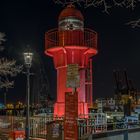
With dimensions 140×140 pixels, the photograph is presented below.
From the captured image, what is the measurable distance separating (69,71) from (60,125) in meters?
4.43

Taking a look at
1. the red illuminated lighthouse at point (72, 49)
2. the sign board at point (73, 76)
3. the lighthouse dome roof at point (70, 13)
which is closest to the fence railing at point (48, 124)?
the red illuminated lighthouse at point (72, 49)

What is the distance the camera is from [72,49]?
74.2 ft

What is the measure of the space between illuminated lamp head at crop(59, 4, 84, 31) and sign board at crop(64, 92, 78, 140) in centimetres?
902

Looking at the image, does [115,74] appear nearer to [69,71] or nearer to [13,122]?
[13,122]

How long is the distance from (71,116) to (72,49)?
9.62 m

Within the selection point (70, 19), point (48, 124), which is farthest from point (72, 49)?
point (48, 124)

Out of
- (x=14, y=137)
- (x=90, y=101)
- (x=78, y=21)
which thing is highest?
(x=78, y=21)

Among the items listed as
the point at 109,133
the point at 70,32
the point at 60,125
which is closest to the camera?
the point at 109,133

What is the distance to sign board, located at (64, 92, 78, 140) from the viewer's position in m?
13.3

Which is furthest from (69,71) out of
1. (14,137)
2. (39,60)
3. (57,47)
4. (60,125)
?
(39,60)

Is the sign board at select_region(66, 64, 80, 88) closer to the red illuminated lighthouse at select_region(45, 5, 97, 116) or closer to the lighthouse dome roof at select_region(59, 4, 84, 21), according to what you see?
the red illuminated lighthouse at select_region(45, 5, 97, 116)

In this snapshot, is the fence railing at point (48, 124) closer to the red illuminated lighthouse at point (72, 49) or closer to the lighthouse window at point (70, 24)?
the red illuminated lighthouse at point (72, 49)

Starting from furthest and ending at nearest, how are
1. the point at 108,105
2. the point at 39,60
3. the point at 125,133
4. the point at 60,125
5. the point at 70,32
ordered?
the point at 39,60, the point at 108,105, the point at 70,32, the point at 60,125, the point at 125,133

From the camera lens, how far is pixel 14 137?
65.7ft
